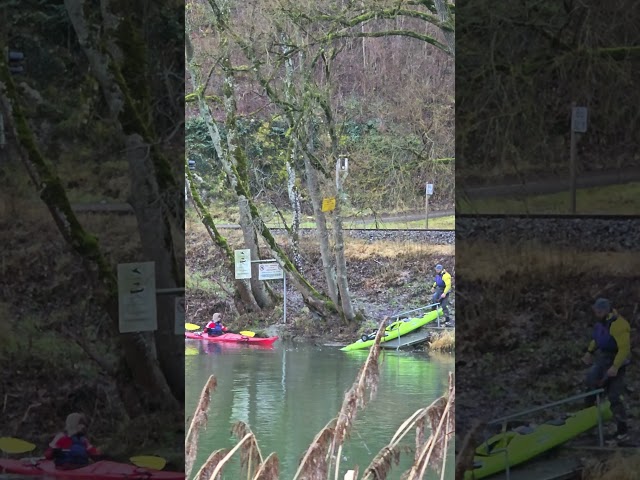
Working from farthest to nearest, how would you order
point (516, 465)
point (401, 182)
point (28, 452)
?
point (401, 182) < point (28, 452) < point (516, 465)

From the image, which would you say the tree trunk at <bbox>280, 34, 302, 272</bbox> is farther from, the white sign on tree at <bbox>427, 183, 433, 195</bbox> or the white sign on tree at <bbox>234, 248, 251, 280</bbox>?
the white sign on tree at <bbox>427, 183, 433, 195</bbox>

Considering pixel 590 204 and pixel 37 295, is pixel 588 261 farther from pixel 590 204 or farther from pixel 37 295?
pixel 37 295

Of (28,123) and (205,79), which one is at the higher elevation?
(205,79)

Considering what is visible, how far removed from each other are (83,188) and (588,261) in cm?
121

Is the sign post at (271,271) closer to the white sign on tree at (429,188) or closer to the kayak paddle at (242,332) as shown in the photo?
the kayak paddle at (242,332)

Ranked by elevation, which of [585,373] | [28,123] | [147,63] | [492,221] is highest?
[147,63]

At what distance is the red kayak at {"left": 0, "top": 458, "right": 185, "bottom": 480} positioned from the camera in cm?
202

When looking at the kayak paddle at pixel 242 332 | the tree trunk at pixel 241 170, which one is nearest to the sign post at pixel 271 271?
the tree trunk at pixel 241 170

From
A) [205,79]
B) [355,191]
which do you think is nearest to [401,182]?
[355,191]

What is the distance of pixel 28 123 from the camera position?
80.5 inches

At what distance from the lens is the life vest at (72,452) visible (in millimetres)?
2043

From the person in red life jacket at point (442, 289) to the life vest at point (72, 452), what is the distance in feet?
31.8

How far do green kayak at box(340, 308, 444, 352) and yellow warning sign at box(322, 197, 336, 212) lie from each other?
176 centimetres

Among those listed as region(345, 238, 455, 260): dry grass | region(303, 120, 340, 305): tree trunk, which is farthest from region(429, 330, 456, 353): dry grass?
region(303, 120, 340, 305): tree trunk
